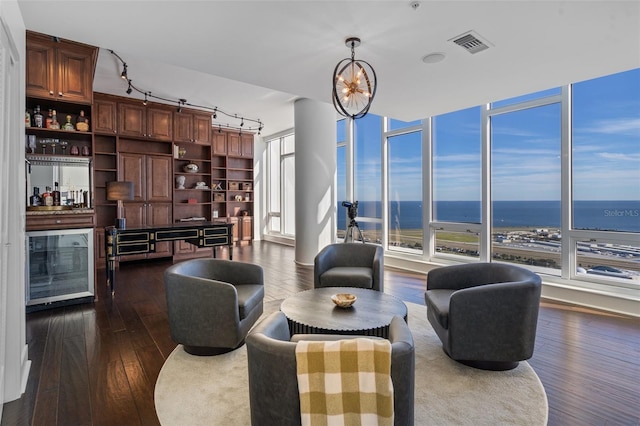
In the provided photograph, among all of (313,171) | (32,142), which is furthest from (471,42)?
(32,142)

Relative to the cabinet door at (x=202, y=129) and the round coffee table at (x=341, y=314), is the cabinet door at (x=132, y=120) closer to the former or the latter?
the cabinet door at (x=202, y=129)

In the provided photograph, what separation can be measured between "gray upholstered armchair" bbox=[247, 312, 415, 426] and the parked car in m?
3.97

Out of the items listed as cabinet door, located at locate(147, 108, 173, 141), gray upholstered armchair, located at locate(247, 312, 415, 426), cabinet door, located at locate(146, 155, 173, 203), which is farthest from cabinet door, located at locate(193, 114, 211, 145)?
gray upholstered armchair, located at locate(247, 312, 415, 426)

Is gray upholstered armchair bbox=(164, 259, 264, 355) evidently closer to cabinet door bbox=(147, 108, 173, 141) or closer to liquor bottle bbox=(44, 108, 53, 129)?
liquor bottle bbox=(44, 108, 53, 129)

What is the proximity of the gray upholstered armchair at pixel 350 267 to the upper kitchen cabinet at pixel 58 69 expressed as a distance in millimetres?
3652

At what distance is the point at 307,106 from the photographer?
6625 mm

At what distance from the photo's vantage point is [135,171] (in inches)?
266

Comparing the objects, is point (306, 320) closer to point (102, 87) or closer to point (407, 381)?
point (407, 381)

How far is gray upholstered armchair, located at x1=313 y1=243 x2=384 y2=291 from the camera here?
3711 millimetres

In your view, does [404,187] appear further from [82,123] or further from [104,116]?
[104,116]

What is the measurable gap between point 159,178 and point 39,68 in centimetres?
336

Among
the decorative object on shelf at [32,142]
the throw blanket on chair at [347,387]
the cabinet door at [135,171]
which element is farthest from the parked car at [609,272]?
the cabinet door at [135,171]

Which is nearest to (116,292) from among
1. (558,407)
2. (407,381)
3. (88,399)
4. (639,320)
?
(88,399)

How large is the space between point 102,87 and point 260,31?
15.6 feet
